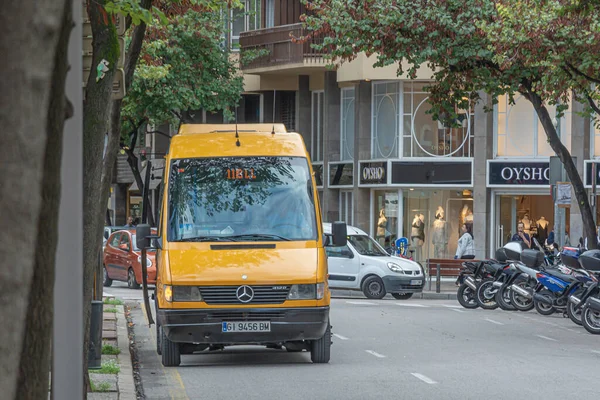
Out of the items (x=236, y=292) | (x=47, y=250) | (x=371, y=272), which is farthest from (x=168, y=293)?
(x=371, y=272)

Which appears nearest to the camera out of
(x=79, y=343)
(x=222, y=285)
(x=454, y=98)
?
(x=79, y=343)

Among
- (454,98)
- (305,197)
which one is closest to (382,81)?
(454,98)

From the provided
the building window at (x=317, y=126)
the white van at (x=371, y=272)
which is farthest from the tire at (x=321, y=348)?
the building window at (x=317, y=126)

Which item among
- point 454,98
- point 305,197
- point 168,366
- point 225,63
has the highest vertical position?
point 225,63

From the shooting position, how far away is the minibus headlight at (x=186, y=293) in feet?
44.0

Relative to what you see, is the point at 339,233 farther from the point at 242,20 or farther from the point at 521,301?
the point at 242,20

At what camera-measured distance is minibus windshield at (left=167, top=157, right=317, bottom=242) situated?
46.0 ft

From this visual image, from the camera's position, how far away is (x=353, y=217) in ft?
135

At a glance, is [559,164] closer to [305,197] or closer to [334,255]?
[334,255]

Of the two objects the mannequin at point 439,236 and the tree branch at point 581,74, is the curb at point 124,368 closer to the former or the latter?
the tree branch at point 581,74

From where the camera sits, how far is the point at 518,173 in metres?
37.4

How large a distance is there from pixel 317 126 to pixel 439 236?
7497 mm

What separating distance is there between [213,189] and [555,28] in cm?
960

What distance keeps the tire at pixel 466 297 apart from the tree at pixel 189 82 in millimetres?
16156
